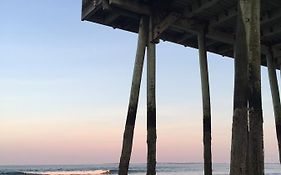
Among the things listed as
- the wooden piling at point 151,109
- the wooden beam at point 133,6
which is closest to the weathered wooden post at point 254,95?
the wooden piling at point 151,109

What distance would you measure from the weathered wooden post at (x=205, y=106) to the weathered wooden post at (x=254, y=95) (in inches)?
224

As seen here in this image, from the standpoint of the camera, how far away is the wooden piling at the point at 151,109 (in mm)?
13320

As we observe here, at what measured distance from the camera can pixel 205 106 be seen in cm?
1509

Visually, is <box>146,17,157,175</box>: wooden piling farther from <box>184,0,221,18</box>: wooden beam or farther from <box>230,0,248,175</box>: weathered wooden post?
<box>230,0,248,175</box>: weathered wooden post

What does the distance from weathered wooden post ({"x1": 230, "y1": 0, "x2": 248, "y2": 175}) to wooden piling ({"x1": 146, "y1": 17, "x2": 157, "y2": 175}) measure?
524 cm

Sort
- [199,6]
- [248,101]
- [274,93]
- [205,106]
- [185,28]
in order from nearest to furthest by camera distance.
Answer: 1. [248,101]
2. [199,6]
3. [205,106]
4. [185,28]
5. [274,93]

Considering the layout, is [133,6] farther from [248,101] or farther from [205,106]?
[248,101]

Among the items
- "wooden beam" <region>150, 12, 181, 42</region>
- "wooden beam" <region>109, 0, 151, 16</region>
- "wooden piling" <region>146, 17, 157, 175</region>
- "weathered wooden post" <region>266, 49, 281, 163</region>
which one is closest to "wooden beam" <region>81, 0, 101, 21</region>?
"wooden beam" <region>109, 0, 151, 16</region>

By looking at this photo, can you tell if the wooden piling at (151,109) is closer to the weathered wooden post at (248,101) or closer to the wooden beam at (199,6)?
the wooden beam at (199,6)

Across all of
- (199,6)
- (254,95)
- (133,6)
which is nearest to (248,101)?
(254,95)

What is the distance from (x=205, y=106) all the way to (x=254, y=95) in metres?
6.47

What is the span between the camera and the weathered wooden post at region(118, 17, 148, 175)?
13.2 metres

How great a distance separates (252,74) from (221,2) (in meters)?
6.32

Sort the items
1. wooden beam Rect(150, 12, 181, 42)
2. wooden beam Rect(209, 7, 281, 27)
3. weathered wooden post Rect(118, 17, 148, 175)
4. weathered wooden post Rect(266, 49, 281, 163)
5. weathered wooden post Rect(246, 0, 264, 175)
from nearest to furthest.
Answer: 1. weathered wooden post Rect(246, 0, 264, 175)
2. weathered wooden post Rect(118, 17, 148, 175)
3. wooden beam Rect(209, 7, 281, 27)
4. wooden beam Rect(150, 12, 181, 42)
5. weathered wooden post Rect(266, 49, 281, 163)
